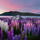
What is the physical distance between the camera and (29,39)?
0.97 metres

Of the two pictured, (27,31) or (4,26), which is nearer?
(27,31)

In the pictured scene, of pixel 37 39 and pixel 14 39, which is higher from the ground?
pixel 14 39

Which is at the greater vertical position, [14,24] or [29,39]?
[14,24]

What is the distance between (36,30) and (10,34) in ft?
1.67

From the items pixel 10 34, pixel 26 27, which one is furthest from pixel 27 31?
pixel 10 34

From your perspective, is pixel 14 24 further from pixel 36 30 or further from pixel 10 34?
pixel 10 34

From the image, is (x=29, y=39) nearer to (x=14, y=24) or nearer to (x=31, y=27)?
(x=31, y=27)

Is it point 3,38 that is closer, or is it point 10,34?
Result: point 10,34

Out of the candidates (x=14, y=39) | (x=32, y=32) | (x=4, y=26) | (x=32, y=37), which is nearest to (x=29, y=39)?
(x=32, y=37)

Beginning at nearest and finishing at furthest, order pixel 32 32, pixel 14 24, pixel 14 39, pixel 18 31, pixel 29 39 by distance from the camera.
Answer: pixel 14 39 → pixel 29 39 → pixel 32 32 → pixel 18 31 → pixel 14 24

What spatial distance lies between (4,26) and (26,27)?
41 centimetres

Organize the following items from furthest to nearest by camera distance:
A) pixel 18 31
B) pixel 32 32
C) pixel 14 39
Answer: pixel 18 31, pixel 32 32, pixel 14 39

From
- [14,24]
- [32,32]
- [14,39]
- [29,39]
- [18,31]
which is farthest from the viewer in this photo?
[14,24]

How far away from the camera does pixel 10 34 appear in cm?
85
